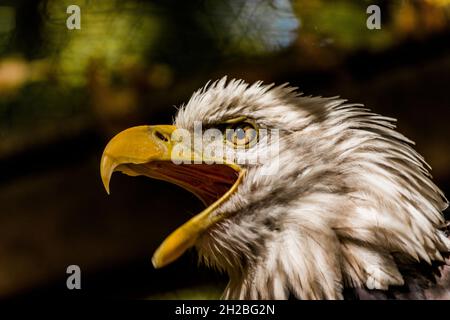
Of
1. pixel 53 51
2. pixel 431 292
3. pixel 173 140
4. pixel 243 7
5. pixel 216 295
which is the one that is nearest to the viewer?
pixel 431 292

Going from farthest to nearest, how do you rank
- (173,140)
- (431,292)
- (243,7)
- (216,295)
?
(243,7) < (216,295) < (173,140) < (431,292)

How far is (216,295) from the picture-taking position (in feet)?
4.83

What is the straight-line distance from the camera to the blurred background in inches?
62.8

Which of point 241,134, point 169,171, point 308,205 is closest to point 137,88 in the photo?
point 169,171

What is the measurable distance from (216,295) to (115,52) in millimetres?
644

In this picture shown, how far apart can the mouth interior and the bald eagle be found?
0.09ft

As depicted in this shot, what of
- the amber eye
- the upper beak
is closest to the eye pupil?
the amber eye

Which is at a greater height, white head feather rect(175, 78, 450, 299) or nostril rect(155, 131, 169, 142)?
nostril rect(155, 131, 169, 142)

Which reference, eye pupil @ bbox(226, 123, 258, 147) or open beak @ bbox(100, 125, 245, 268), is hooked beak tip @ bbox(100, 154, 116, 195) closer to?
open beak @ bbox(100, 125, 245, 268)

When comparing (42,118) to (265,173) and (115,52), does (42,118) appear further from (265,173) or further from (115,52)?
(265,173)

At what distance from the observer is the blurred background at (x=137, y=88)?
5.24ft

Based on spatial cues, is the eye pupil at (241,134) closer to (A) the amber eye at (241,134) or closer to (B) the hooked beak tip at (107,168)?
(A) the amber eye at (241,134)

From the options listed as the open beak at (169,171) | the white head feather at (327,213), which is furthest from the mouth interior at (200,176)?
the white head feather at (327,213)
